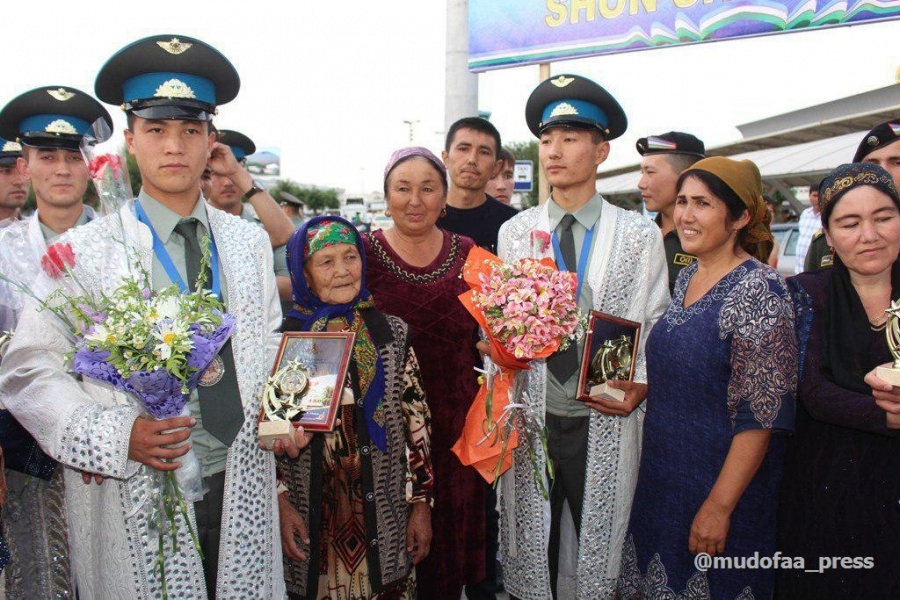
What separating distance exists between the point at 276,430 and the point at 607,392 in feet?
4.62

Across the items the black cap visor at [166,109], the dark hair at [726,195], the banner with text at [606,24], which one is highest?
the banner with text at [606,24]

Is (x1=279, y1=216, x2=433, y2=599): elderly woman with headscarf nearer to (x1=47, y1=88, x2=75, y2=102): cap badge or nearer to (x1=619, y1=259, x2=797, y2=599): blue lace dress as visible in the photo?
(x1=619, y1=259, x2=797, y2=599): blue lace dress

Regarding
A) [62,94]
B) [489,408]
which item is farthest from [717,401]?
[62,94]

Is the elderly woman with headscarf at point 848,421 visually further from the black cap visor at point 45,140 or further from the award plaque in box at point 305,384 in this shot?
the black cap visor at point 45,140

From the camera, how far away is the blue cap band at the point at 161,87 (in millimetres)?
2484

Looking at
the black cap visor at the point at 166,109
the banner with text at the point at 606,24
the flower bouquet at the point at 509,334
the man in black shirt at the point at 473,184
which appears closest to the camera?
the black cap visor at the point at 166,109

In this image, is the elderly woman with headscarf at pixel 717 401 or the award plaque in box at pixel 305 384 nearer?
the award plaque in box at pixel 305 384

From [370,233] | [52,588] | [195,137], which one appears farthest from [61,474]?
[370,233]

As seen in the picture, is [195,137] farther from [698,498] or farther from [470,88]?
[470,88]

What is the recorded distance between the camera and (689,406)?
2684 millimetres

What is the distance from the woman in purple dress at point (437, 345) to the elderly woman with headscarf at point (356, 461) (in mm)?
441

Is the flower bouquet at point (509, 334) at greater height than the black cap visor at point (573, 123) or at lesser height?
lesser

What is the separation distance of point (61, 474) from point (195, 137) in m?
1.62

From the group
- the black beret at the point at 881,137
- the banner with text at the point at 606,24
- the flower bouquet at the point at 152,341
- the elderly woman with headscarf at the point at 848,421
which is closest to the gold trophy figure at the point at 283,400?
the flower bouquet at the point at 152,341
